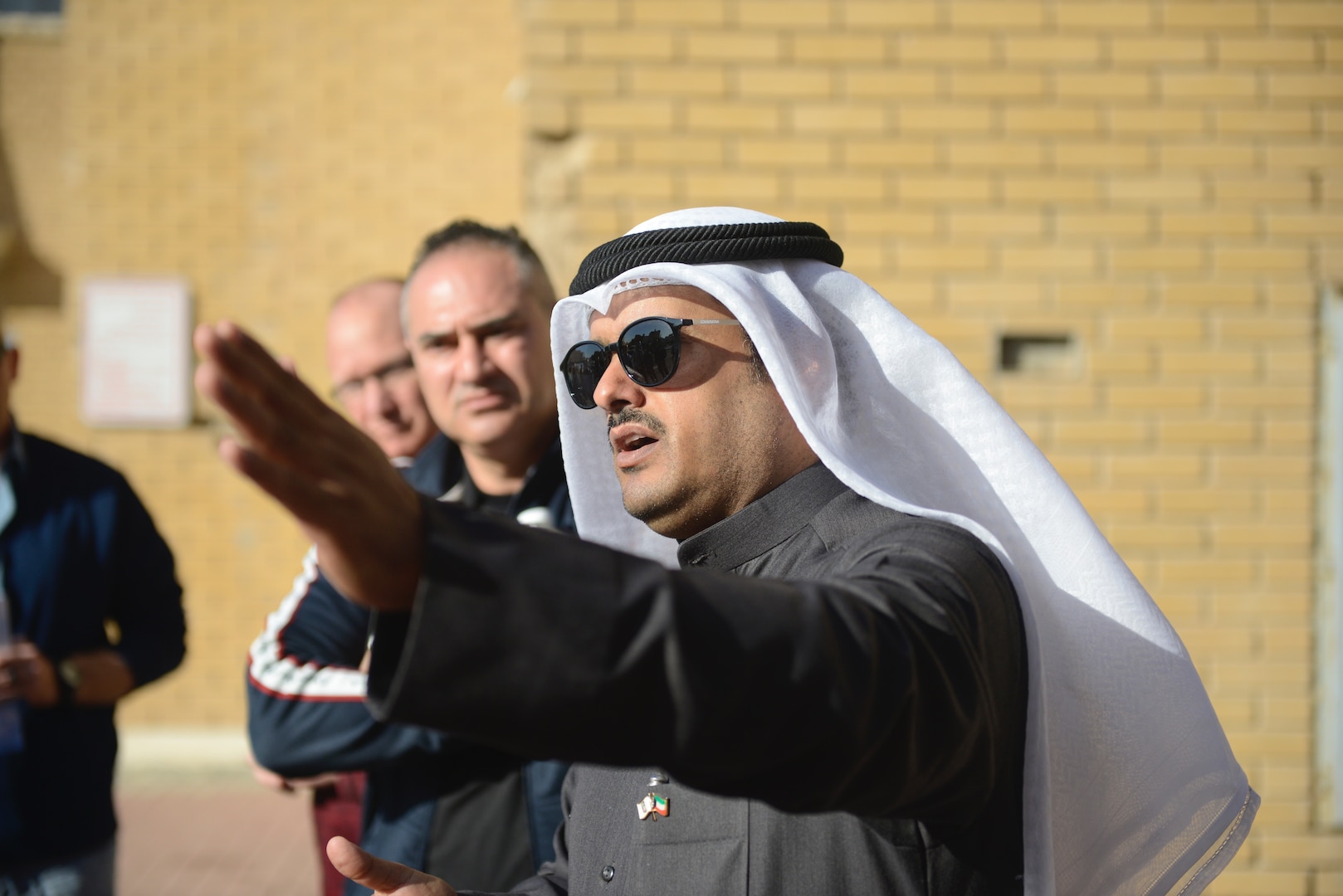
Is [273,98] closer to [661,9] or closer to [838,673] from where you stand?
[661,9]

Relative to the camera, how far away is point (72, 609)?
306 centimetres

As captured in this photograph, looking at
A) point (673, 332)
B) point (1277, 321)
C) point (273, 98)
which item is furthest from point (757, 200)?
point (273, 98)

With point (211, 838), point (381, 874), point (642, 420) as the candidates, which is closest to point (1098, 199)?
point (642, 420)

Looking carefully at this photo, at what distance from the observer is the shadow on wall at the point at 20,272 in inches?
334

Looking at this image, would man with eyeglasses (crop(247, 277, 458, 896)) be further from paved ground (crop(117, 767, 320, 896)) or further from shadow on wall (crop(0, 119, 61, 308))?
shadow on wall (crop(0, 119, 61, 308))

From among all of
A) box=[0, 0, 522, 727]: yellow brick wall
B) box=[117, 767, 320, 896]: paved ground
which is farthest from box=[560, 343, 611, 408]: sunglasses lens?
box=[0, 0, 522, 727]: yellow brick wall

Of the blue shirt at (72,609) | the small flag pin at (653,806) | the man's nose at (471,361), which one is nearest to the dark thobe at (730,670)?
the small flag pin at (653,806)

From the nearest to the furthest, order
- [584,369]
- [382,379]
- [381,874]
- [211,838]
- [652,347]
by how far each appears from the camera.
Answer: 1. [381,874]
2. [652,347]
3. [584,369]
4. [382,379]
5. [211,838]

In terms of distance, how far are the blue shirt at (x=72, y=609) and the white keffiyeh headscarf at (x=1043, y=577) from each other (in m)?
2.04

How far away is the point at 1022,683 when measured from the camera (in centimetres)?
146

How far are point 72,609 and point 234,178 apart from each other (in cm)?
622

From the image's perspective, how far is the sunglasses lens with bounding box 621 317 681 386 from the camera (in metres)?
1.75

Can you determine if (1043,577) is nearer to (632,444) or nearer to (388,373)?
(632,444)

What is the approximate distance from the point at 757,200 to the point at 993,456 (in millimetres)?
2418
